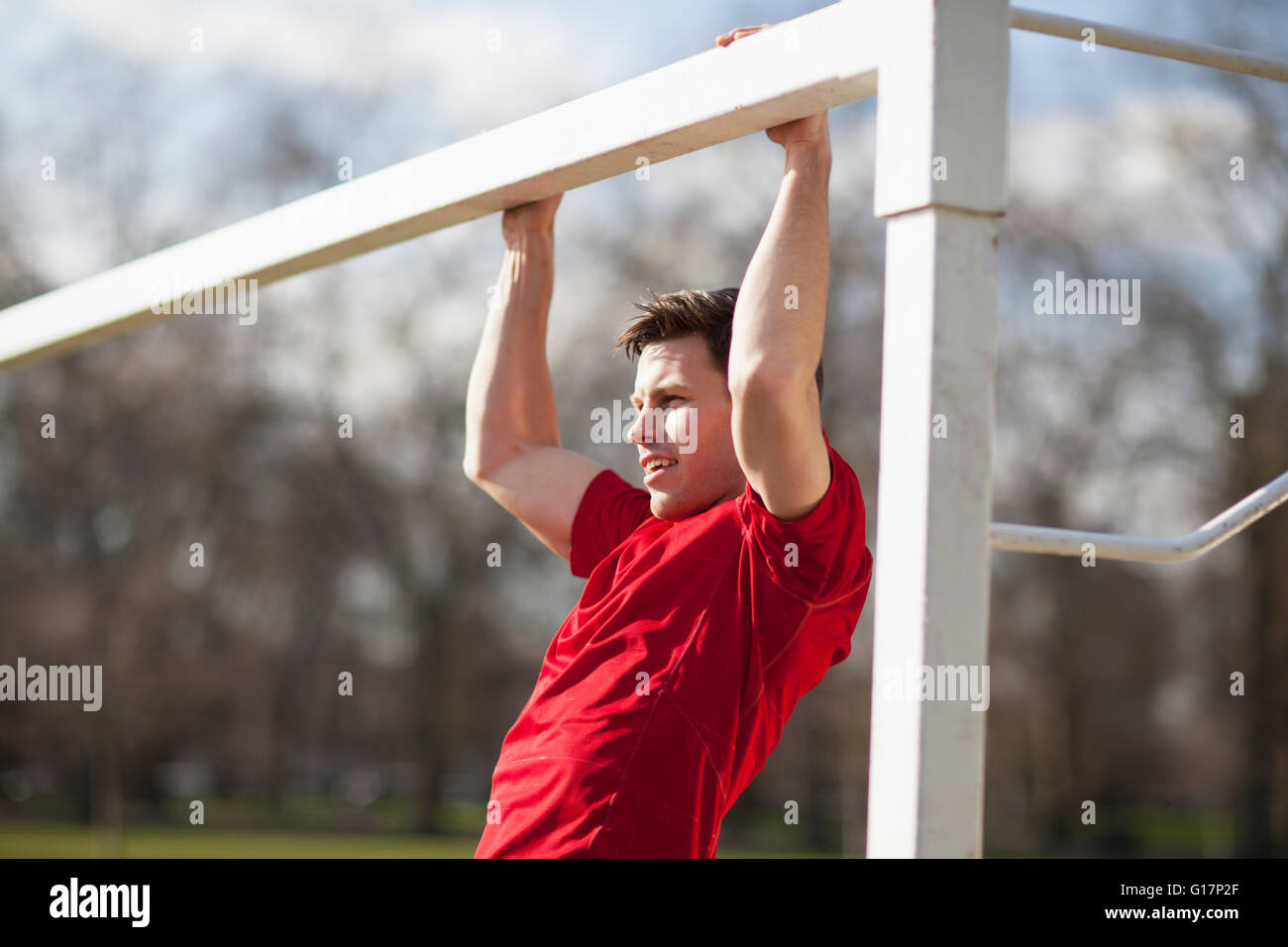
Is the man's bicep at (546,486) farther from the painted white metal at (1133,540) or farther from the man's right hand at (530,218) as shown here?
the painted white metal at (1133,540)

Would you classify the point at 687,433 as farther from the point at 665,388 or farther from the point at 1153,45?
the point at 1153,45

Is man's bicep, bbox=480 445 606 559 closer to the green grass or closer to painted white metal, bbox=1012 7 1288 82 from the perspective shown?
painted white metal, bbox=1012 7 1288 82

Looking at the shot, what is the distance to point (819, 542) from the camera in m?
1.92

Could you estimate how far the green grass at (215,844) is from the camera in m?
17.3

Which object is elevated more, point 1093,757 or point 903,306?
point 903,306

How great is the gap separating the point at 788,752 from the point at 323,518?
8.37m

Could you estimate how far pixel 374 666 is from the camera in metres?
22.7

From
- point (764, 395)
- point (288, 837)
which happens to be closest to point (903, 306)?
point (764, 395)

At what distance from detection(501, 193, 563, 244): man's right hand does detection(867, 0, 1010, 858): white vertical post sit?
1.19m

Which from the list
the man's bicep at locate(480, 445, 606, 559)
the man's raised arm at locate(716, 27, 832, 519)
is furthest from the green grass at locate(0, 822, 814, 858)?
the man's raised arm at locate(716, 27, 832, 519)

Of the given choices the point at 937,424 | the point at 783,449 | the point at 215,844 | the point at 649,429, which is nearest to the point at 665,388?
the point at 649,429
